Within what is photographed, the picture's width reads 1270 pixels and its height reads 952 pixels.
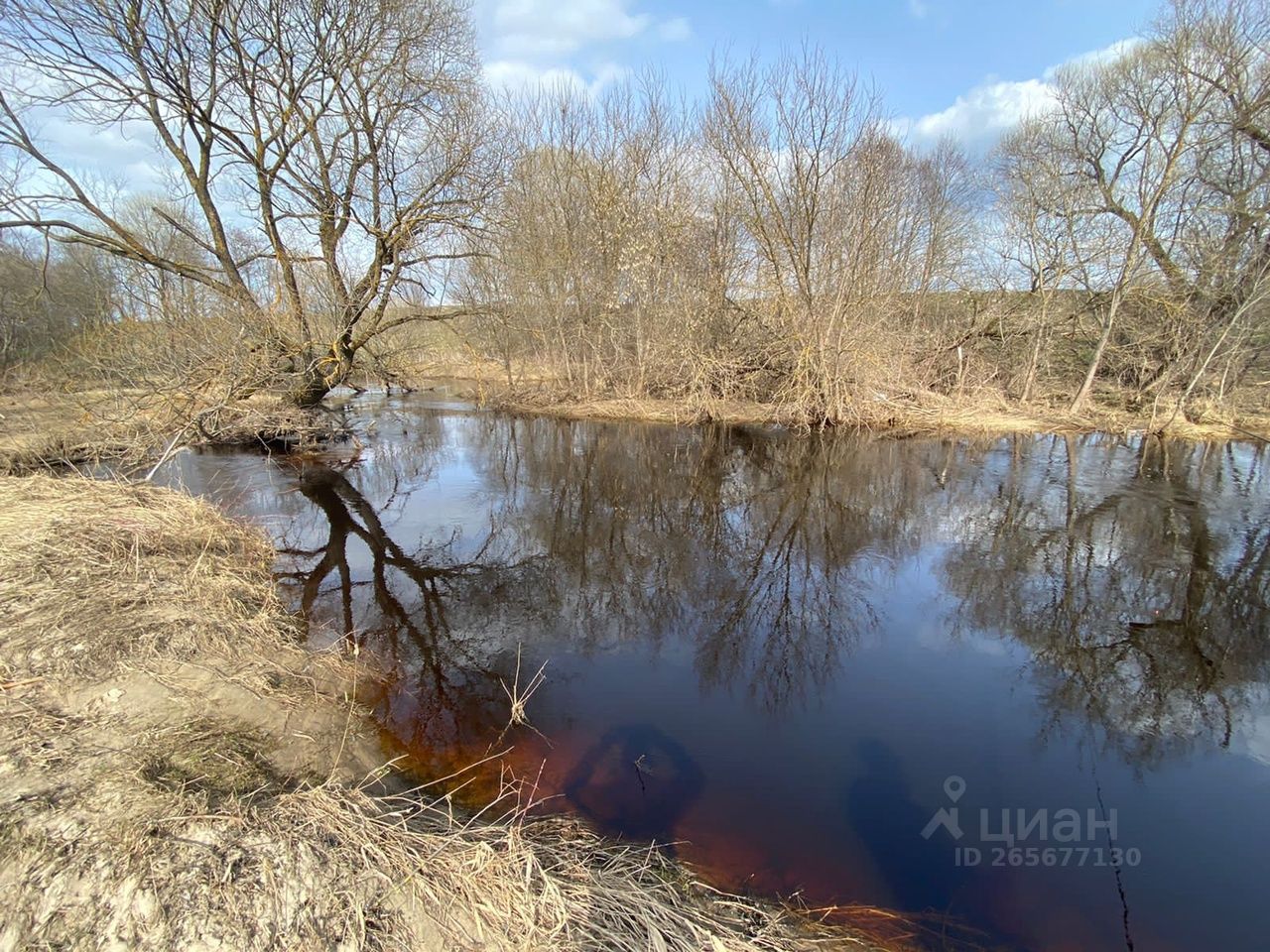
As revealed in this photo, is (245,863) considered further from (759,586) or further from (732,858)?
(759,586)

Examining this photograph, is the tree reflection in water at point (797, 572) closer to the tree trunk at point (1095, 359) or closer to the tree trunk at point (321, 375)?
the tree trunk at point (321, 375)

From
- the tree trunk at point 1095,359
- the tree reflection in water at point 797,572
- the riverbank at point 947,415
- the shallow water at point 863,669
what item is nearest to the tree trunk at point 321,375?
the tree reflection in water at point 797,572

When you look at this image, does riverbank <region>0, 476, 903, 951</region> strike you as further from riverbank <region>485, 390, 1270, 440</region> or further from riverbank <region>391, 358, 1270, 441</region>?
riverbank <region>485, 390, 1270, 440</region>

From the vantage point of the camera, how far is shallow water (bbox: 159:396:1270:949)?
2.83 metres

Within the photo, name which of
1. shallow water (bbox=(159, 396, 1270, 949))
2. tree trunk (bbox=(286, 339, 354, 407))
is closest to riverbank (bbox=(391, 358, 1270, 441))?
tree trunk (bbox=(286, 339, 354, 407))

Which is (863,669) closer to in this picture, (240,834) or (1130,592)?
(1130,592)

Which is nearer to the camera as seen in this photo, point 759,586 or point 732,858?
point 732,858

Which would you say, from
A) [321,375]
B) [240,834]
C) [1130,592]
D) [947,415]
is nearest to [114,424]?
[321,375]

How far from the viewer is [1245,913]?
2.59m

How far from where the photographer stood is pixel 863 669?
14.6 ft

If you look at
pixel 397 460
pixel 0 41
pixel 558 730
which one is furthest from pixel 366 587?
pixel 0 41

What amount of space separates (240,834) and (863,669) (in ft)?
13.6

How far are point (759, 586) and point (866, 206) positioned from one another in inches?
441

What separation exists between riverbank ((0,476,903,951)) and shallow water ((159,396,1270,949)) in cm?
47
